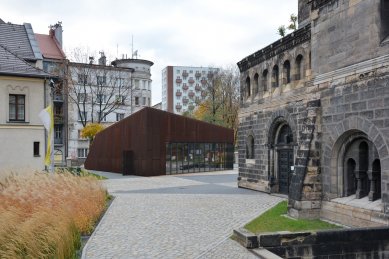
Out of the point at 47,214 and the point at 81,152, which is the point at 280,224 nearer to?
the point at 47,214

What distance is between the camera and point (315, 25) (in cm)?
1459

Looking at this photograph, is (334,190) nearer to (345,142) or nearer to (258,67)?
(345,142)

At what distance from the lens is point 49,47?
6150cm

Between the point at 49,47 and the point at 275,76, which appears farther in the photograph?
the point at 49,47

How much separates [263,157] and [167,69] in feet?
372

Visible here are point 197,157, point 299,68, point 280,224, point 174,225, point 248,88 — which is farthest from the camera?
point 197,157

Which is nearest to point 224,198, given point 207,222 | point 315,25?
point 207,222

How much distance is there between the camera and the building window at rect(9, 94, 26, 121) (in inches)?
1029

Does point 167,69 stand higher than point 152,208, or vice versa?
point 167,69

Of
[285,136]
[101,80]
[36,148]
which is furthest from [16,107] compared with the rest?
[101,80]

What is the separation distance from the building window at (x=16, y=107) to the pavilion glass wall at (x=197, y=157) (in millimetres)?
13451

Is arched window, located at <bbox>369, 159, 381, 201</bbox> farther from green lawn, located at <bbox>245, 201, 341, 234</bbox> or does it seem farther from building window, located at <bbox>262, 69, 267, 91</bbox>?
building window, located at <bbox>262, 69, 267, 91</bbox>

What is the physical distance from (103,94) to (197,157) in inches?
922

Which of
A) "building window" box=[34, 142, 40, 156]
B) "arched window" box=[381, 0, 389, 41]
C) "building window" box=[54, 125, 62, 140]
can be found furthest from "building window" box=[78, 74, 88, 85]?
"arched window" box=[381, 0, 389, 41]
